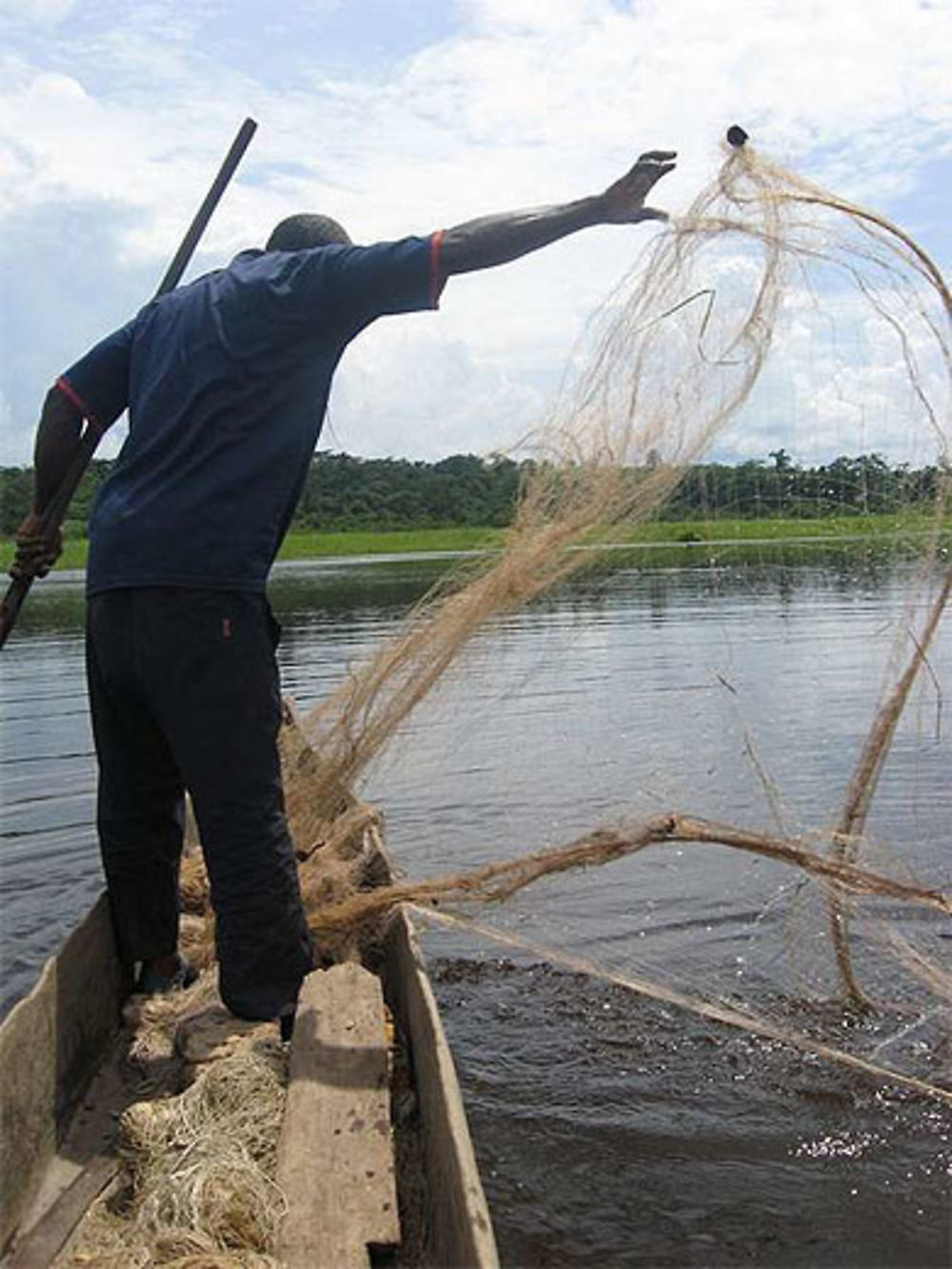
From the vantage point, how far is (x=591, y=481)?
4633 mm

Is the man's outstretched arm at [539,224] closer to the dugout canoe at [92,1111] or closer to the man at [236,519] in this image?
the man at [236,519]

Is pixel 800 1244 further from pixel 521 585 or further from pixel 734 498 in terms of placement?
pixel 734 498

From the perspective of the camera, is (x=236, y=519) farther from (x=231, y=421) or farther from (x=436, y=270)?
(x=436, y=270)

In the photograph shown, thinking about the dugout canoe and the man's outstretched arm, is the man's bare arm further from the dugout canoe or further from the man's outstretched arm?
the man's outstretched arm

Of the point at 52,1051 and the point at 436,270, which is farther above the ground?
the point at 436,270

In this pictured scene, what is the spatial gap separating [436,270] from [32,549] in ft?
6.06

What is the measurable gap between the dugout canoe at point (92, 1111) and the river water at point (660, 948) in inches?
32.0

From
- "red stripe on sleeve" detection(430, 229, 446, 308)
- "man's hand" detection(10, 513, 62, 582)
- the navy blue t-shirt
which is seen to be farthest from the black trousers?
"red stripe on sleeve" detection(430, 229, 446, 308)

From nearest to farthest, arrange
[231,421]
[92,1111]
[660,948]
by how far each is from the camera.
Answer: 1. [231,421]
2. [92,1111]
3. [660,948]

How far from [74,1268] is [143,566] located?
5.83ft

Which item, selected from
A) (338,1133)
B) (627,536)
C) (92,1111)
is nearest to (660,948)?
(627,536)

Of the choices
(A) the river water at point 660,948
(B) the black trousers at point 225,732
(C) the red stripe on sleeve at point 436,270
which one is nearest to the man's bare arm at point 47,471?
(B) the black trousers at point 225,732

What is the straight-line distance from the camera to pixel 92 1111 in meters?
3.86

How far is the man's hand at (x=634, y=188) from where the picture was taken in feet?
11.5
